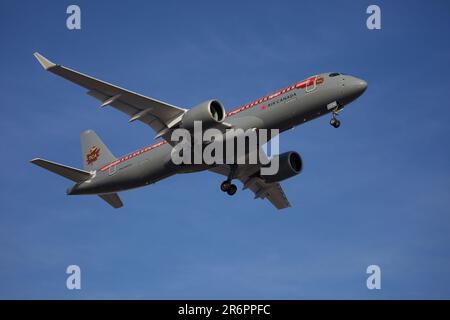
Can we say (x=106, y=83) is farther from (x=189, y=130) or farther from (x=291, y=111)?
(x=291, y=111)

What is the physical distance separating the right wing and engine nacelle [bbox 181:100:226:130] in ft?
4.25

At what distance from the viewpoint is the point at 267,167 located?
172 feet

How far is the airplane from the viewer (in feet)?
144

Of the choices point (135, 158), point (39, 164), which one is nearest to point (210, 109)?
point (135, 158)

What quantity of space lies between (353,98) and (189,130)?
9.70m

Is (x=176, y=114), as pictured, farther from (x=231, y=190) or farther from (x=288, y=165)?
(x=288, y=165)

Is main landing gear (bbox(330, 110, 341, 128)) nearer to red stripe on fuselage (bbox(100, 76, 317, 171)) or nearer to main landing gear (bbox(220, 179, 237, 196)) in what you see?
red stripe on fuselage (bbox(100, 76, 317, 171))

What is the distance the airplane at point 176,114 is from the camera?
4381cm

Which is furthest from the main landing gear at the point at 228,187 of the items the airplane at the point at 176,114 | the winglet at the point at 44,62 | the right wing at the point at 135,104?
the winglet at the point at 44,62

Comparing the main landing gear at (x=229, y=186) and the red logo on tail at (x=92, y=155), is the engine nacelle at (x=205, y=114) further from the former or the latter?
the red logo on tail at (x=92, y=155)

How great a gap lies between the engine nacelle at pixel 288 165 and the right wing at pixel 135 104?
942 centimetres

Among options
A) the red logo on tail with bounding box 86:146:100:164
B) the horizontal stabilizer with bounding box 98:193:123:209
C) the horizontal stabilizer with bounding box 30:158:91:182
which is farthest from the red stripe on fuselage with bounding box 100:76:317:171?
the red logo on tail with bounding box 86:146:100:164

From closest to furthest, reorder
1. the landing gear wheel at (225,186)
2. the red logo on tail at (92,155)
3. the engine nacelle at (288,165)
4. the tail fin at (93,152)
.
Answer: the landing gear wheel at (225,186)
the engine nacelle at (288,165)
the tail fin at (93,152)
the red logo on tail at (92,155)
